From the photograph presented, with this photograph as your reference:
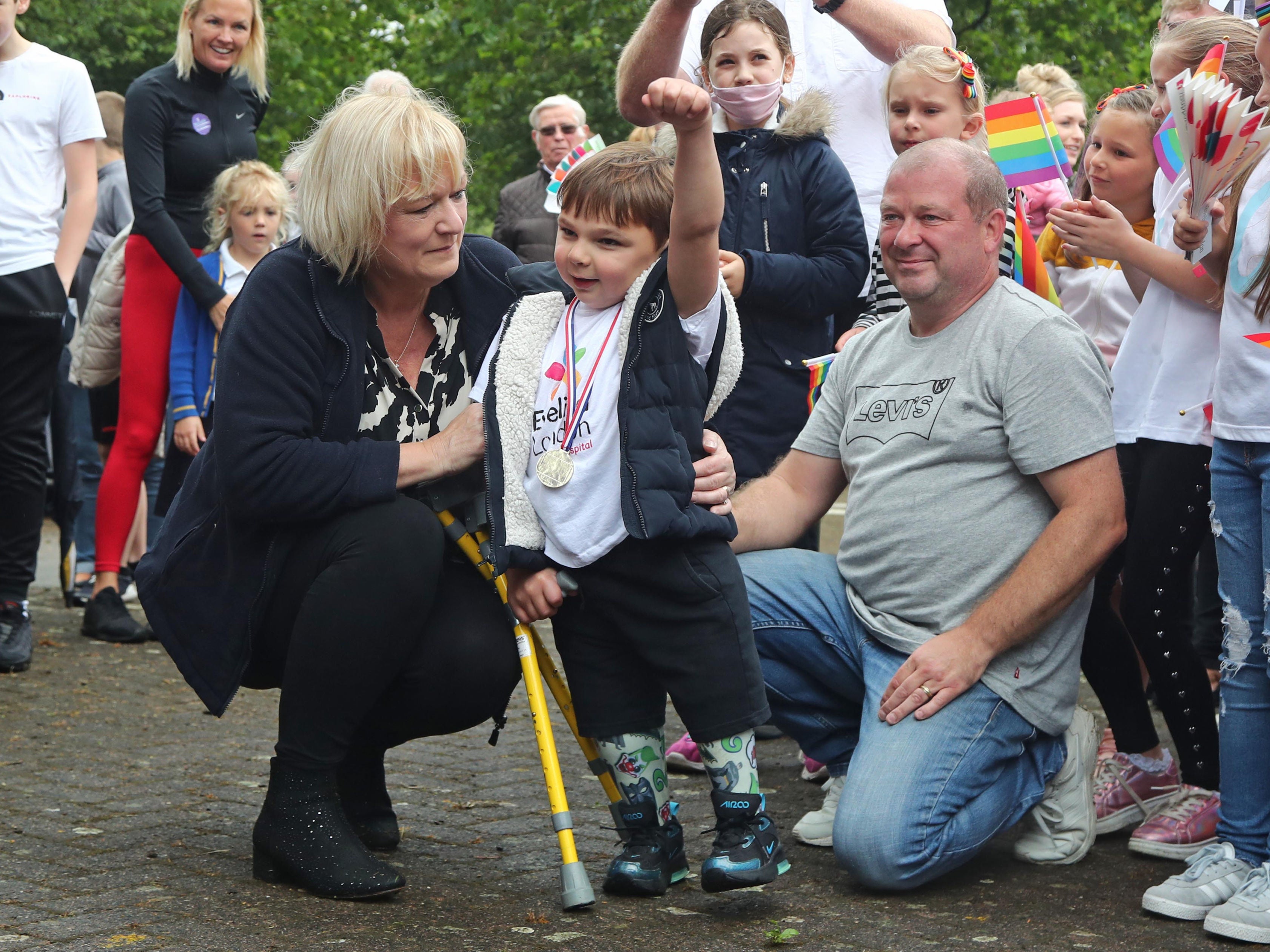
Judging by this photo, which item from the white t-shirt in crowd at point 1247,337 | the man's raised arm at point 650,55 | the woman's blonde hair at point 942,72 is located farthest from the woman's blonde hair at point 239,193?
the white t-shirt in crowd at point 1247,337

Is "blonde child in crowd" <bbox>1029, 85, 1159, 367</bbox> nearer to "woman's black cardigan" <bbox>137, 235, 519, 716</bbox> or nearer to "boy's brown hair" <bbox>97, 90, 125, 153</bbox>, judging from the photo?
"woman's black cardigan" <bbox>137, 235, 519, 716</bbox>

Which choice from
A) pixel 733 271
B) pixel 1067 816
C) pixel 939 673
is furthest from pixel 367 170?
pixel 1067 816

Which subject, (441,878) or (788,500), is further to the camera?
(788,500)

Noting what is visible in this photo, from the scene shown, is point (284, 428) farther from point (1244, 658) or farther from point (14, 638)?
point (14, 638)

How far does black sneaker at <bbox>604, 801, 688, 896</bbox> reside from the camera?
10.9 feet

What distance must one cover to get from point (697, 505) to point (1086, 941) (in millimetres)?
1165

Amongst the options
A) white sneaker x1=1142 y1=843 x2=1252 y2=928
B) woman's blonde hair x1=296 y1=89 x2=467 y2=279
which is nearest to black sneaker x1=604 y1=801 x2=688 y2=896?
white sneaker x1=1142 y1=843 x2=1252 y2=928

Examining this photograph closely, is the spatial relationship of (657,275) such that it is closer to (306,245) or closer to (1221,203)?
(306,245)

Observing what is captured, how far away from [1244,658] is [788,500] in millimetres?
1181

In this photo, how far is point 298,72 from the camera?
70.6 ft

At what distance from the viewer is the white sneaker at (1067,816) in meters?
3.76

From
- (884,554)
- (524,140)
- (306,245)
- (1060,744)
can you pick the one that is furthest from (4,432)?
(524,140)

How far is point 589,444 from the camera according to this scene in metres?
3.24

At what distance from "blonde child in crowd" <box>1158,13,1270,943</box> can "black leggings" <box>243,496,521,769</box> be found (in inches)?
60.6
